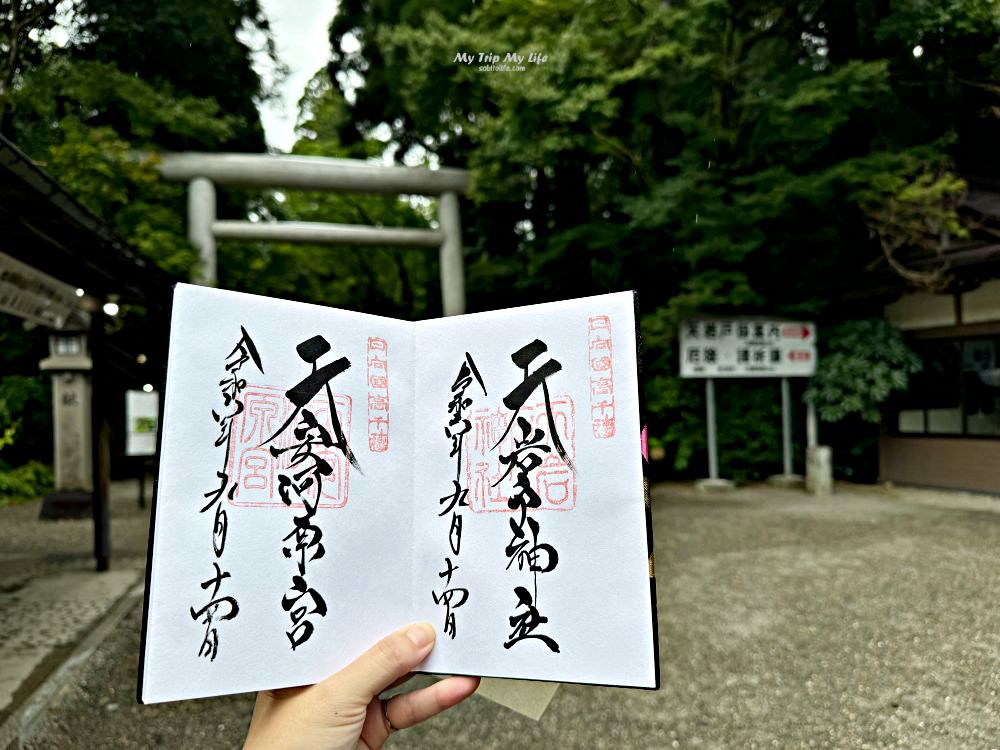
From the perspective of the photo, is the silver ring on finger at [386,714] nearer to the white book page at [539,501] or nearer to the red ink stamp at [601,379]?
the white book page at [539,501]

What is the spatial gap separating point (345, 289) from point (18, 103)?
8489 millimetres

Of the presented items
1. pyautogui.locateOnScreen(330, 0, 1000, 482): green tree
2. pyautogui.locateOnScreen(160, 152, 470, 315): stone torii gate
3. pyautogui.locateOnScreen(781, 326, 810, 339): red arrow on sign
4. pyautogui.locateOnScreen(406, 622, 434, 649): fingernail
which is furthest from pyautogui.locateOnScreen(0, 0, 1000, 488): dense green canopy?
pyautogui.locateOnScreen(406, 622, 434, 649): fingernail

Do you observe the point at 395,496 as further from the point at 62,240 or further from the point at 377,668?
the point at 62,240

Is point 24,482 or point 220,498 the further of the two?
point 24,482

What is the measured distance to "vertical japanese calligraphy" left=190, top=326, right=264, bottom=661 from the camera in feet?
3.25

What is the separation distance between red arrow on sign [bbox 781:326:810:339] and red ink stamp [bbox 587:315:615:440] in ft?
30.7

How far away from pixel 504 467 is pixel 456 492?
0.09 metres

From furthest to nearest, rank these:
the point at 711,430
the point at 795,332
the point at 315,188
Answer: the point at 315,188
the point at 711,430
the point at 795,332

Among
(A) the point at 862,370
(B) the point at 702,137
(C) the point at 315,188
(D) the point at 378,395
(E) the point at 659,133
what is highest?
(E) the point at 659,133

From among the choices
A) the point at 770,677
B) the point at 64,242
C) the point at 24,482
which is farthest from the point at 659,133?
the point at 24,482

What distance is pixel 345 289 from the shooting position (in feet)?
50.9

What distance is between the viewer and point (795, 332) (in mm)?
9633

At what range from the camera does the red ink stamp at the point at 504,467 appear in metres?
1.09

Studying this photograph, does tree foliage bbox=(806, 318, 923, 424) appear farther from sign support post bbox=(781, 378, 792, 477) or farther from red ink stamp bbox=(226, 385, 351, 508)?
red ink stamp bbox=(226, 385, 351, 508)
